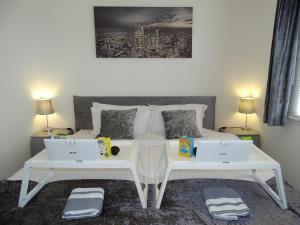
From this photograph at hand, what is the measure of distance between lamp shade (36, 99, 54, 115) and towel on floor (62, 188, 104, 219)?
5.99 ft

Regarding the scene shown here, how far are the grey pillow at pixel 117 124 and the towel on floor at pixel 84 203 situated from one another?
1078mm

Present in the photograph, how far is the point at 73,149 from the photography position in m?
1.45

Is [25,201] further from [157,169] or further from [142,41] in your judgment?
[142,41]

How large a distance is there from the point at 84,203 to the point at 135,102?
74.8 inches

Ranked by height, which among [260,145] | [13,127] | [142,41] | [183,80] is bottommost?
[260,145]

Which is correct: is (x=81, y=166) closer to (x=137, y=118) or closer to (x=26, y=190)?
(x=26, y=190)

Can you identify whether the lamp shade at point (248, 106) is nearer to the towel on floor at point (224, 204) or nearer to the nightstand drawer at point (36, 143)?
the towel on floor at point (224, 204)

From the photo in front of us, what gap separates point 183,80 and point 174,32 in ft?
2.18

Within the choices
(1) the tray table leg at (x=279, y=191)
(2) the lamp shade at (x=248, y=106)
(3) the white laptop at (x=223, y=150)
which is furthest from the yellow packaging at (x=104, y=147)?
(2) the lamp shade at (x=248, y=106)

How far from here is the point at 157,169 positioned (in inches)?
73.5

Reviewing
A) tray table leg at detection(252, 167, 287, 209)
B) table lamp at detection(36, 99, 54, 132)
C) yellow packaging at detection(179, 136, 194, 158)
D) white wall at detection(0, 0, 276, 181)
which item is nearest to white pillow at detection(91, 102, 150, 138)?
white wall at detection(0, 0, 276, 181)

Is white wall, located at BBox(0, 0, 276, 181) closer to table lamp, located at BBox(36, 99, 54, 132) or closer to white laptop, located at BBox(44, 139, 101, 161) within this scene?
table lamp, located at BBox(36, 99, 54, 132)

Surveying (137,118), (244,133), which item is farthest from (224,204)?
(244,133)

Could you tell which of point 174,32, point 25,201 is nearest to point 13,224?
point 25,201
